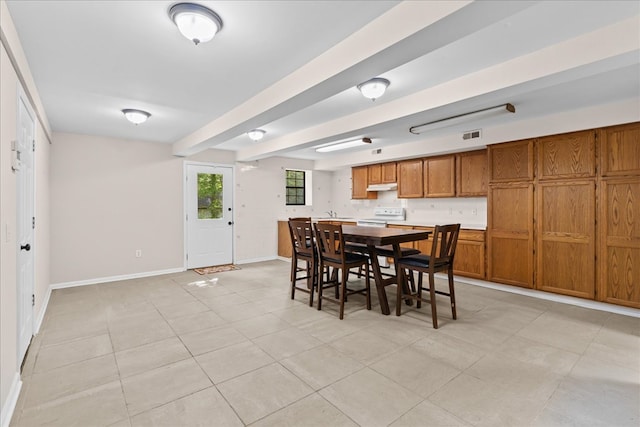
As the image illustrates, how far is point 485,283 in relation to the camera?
4.73 meters

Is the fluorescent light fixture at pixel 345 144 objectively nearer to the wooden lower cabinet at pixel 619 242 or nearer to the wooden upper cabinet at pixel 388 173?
the wooden upper cabinet at pixel 388 173

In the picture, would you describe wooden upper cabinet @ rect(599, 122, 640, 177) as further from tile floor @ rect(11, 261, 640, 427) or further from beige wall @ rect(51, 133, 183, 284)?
beige wall @ rect(51, 133, 183, 284)

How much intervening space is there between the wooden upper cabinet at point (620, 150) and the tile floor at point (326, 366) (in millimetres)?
1636

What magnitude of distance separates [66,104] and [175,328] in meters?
2.73

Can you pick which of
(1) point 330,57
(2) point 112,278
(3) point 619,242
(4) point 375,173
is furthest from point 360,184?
(2) point 112,278

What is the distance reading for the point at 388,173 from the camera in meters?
6.37

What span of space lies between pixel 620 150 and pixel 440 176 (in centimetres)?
232

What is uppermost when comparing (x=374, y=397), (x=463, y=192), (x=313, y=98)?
(x=313, y=98)

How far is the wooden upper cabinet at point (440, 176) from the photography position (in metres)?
5.30

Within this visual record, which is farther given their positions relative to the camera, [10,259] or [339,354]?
[339,354]

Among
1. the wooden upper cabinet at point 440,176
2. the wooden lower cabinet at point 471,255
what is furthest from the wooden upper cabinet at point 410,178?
the wooden lower cabinet at point 471,255

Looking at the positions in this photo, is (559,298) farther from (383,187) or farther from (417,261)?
(383,187)

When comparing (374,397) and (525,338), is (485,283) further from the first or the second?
(374,397)

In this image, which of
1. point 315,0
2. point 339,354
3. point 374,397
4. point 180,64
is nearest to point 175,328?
point 339,354
